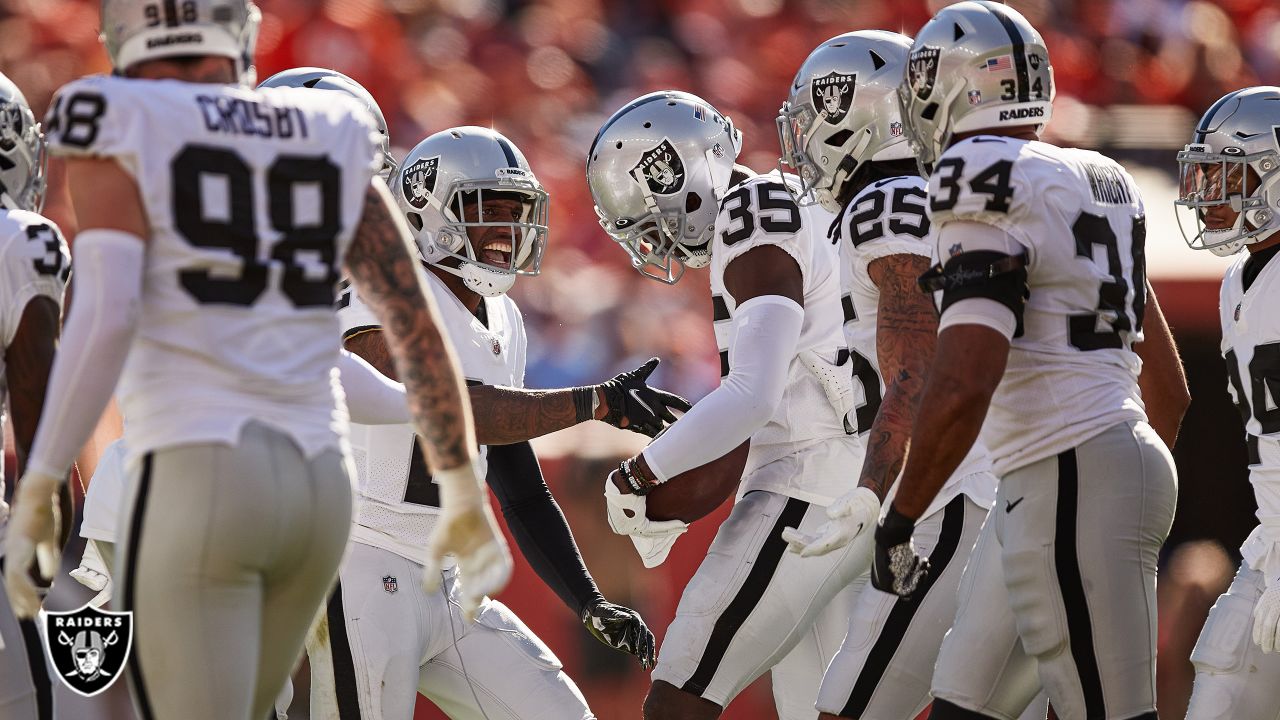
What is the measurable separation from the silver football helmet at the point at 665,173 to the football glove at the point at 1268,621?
159cm

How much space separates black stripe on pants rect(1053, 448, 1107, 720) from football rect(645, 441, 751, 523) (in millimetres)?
1210

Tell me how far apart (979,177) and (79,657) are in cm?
214

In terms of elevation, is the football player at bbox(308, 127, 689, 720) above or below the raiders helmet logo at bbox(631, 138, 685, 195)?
below

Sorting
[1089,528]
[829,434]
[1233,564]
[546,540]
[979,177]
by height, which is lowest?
[1233,564]

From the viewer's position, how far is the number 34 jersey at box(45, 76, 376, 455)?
2.23m

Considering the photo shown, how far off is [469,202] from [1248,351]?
195 cm

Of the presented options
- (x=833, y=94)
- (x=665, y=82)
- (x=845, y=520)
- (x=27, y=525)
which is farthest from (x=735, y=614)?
(x=665, y=82)

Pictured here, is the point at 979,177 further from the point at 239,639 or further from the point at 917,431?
the point at 239,639

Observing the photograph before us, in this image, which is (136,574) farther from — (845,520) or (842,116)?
(842,116)

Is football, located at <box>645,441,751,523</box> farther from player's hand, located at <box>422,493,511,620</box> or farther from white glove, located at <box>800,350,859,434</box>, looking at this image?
player's hand, located at <box>422,493,511,620</box>

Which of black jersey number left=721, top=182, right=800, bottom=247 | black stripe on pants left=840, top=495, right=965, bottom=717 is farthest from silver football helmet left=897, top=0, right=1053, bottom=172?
black stripe on pants left=840, top=495, right=965, bottom=717

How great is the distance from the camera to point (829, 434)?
386cm

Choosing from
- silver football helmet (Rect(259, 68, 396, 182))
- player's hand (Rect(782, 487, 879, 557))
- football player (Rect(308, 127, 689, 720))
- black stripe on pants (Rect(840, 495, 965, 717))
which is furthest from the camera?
silver football helmet (Rect(259, 68, 396, 182))

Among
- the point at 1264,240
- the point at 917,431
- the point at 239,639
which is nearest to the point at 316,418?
the point at 239,639
